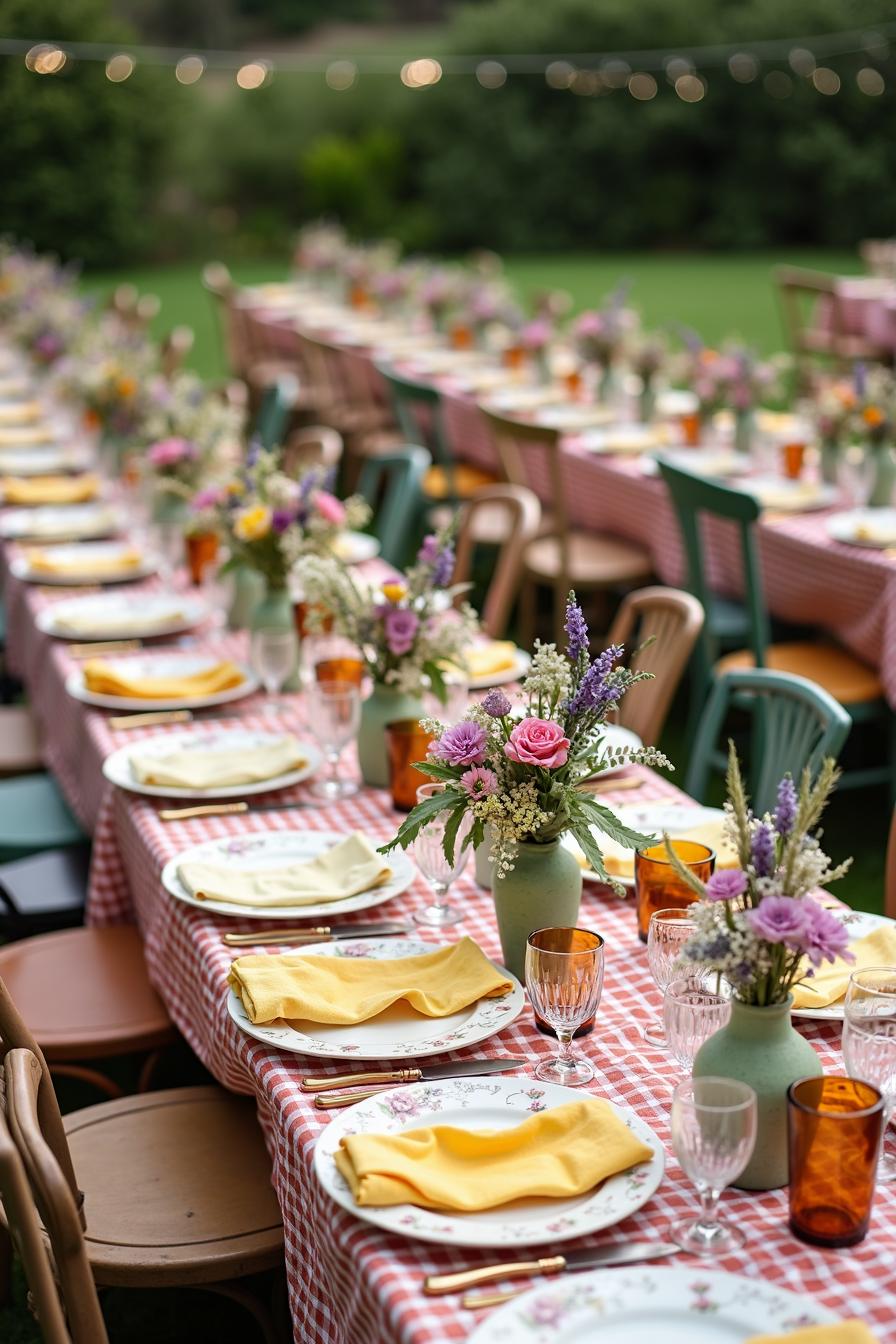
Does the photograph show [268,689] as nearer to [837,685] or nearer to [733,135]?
[837,685]

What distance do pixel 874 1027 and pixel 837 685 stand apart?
2.50 m

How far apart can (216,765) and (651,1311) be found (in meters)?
1.47

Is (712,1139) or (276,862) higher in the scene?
(712,1139)

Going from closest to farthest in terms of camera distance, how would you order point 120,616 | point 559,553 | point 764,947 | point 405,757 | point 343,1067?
point 764,947, point 343,1067, point 405,757, point 120,616, point 559,553

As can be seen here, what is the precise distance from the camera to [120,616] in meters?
3.59

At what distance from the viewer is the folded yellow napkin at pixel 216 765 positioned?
2619 millimetres

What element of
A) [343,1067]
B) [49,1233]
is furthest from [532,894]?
[49,1233]

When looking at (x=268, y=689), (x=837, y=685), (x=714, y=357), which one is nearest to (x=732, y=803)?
(x=268, y=689)

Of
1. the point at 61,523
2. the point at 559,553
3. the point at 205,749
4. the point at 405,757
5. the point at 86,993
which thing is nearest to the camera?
the point at 405,757

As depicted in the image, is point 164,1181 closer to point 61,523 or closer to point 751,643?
point 751,643

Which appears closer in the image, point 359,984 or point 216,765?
point 359,984

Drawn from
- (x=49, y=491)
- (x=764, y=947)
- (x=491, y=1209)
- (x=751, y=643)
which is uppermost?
(x=764, y=947)

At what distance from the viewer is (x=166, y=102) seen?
21375 mm

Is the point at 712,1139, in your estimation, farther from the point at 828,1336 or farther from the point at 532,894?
the point at 532,894
